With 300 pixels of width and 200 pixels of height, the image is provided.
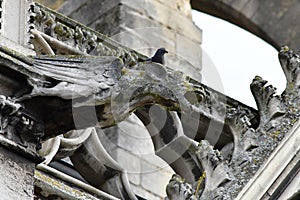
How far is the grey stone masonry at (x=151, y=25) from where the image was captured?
1406 centimetres

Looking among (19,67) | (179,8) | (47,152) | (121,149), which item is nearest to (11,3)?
(19,67)

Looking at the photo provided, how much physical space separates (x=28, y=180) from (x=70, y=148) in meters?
1.93

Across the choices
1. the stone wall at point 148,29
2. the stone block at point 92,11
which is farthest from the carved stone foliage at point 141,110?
the stone block at point 92,11

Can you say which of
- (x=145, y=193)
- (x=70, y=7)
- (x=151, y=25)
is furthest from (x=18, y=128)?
(x=70, y=7)

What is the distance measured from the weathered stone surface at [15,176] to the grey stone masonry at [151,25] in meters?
6.98

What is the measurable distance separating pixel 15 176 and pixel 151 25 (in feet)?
26.0

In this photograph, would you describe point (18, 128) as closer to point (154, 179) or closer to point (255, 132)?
point (255, 132)

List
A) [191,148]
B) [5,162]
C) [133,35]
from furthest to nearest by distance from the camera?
[133,35] < [191,148] < [5,162]

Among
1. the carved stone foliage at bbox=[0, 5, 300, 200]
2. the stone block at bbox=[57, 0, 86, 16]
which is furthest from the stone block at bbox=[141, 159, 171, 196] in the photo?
the carved stone foliage at bbox=[0, 5, 300, 200]

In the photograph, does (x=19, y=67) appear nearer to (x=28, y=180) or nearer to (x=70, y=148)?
(x=28, y=180)

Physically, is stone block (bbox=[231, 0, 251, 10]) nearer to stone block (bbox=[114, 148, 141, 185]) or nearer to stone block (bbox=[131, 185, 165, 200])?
stone block (bbox=[114, 148, 141, 185])

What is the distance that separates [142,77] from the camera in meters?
6.91

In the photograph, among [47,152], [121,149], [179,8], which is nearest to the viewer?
[47,152]

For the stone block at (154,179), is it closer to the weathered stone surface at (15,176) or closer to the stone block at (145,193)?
the stone block at (145,193)
